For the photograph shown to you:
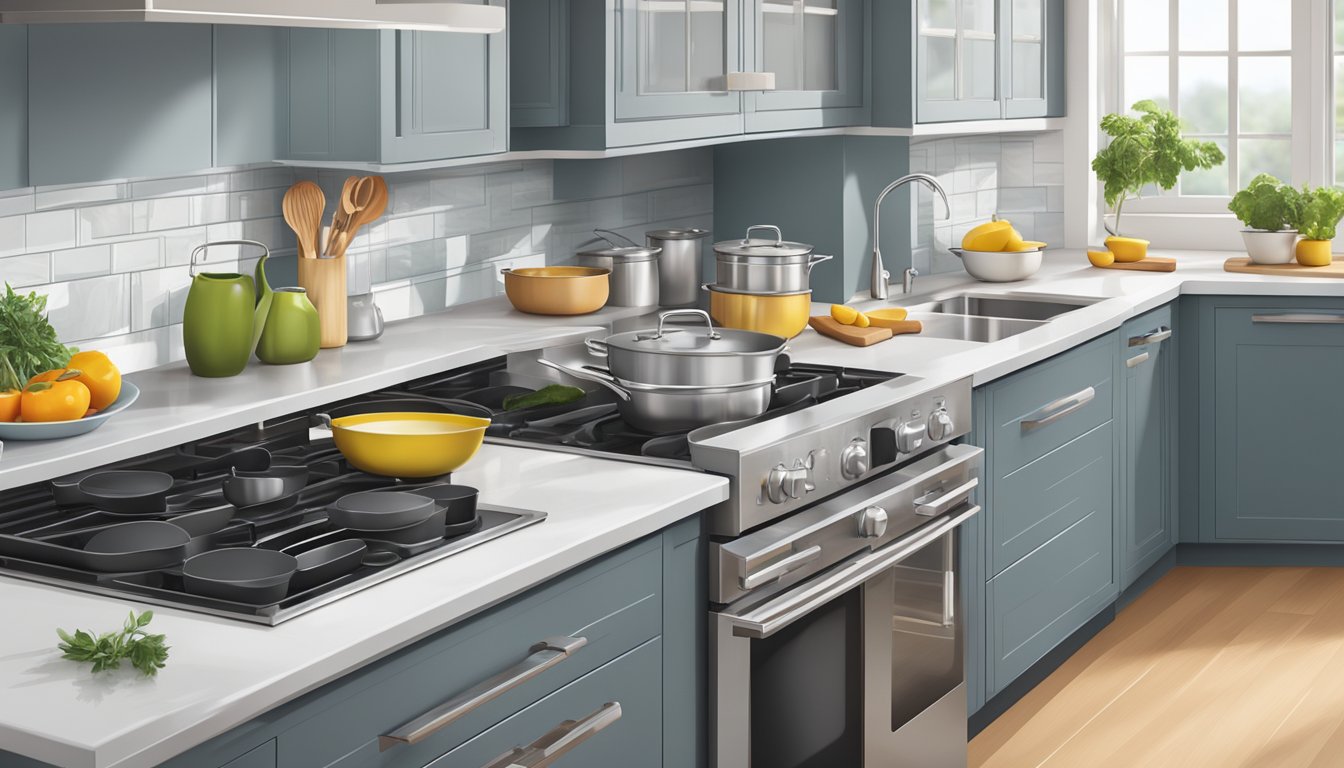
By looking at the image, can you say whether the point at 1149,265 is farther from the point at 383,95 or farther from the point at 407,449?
the point at 407,449

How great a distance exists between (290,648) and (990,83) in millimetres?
3484

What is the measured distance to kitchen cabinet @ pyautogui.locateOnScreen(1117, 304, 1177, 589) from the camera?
410cm

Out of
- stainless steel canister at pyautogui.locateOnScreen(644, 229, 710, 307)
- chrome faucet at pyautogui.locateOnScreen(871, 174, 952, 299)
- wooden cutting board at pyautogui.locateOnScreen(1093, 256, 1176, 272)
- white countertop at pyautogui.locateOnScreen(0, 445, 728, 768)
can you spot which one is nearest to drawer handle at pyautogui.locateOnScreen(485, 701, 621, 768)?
white countertop at pyautogui.locateOnScreen(0, 445, 728, 768)

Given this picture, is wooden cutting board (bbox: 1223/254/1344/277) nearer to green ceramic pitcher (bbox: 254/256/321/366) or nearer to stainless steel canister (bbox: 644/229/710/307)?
stainless steel canister (bbox: 644/229/710/307)

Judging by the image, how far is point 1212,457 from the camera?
4531 millimetres

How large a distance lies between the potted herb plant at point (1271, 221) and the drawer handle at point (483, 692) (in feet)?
11.5

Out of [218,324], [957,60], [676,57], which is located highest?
[957,60]

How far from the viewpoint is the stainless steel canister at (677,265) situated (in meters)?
3.69

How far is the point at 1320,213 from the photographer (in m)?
4.63

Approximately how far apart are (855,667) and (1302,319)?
241 cm

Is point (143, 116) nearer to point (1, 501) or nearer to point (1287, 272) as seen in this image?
point (1, 501)

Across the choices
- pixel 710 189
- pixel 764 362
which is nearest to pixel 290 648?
pixel 764 362

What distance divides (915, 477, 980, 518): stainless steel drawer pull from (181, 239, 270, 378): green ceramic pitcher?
1.26 m

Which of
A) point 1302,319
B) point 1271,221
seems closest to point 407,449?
point 1302,319
